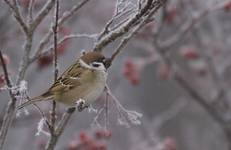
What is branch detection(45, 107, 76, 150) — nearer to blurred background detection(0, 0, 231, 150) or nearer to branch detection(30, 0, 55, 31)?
blurred background detection(0, 0, 231, 150)

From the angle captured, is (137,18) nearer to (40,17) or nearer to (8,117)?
(40,17)

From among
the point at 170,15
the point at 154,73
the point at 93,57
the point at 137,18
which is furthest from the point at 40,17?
the point at 154,73

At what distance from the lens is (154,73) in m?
8.92

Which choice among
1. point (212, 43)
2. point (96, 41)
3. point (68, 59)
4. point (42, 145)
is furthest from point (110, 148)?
point (96, 41)

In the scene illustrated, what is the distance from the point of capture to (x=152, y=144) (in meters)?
4.82

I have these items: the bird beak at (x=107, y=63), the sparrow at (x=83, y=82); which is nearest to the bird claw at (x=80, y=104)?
the sparrow at (x=83, y=82)

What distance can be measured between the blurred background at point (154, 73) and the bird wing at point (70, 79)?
0.18 m

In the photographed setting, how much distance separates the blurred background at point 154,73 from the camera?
4449 mm

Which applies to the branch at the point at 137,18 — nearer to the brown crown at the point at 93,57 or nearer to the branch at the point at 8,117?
A: the brown crown at the point at 93,57

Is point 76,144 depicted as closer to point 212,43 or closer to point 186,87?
point 186,87

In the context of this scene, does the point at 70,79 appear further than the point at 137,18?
Yes

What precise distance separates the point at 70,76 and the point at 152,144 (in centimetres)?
222

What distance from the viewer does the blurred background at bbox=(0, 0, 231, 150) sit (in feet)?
14.6

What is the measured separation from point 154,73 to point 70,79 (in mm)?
6253
